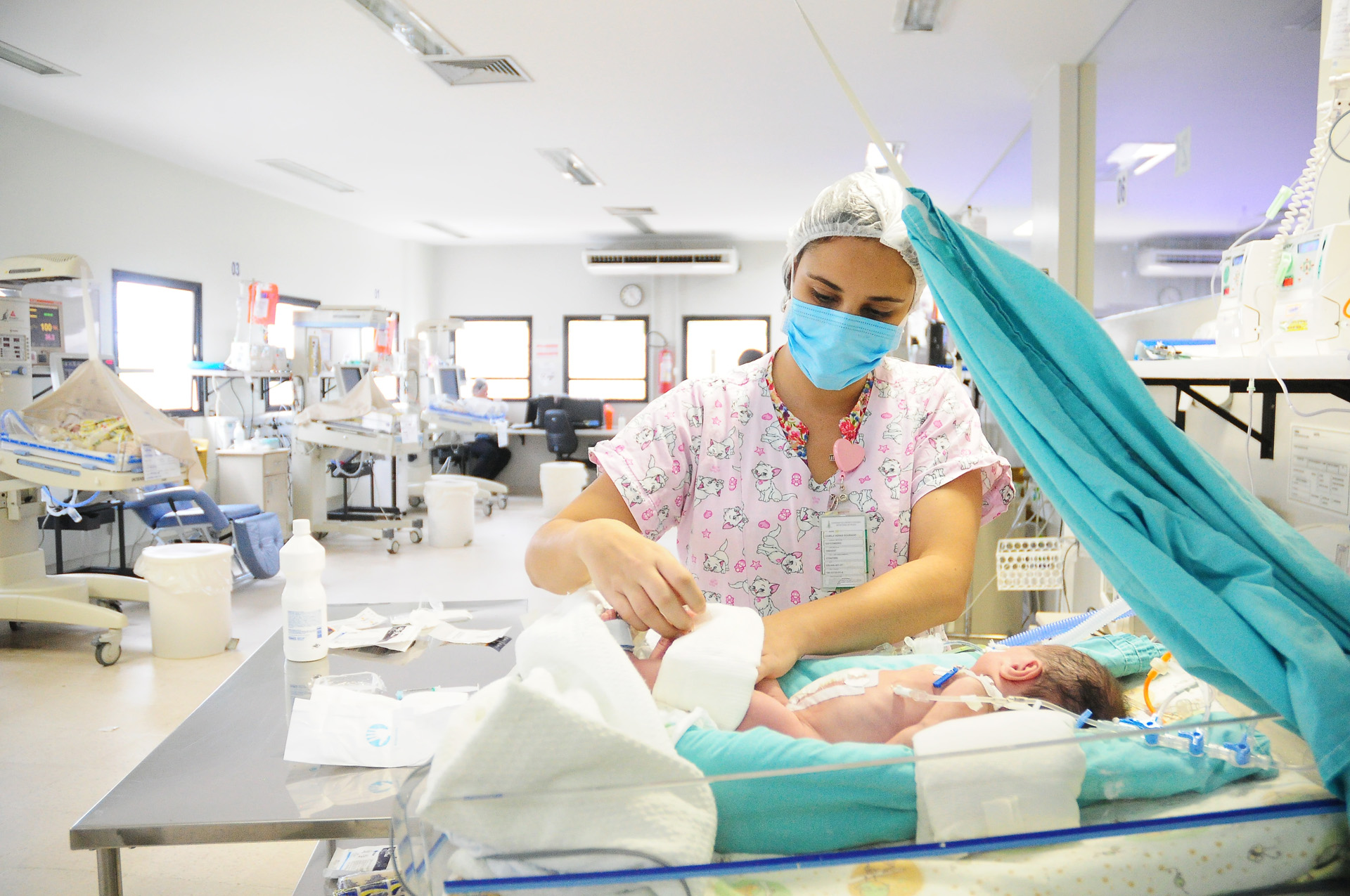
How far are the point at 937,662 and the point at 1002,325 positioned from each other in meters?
0.49

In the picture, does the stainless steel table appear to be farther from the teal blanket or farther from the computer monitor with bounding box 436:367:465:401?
the computer monitor with bounding box 436:367:465:401

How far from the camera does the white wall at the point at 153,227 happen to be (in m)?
4.98

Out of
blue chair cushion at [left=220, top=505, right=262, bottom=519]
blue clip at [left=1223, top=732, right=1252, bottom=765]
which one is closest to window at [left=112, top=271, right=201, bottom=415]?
blue chair cushion at [left=220, top=505, right=262, bottom=519]

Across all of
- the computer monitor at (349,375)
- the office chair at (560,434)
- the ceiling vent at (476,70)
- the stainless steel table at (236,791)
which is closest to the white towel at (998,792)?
the stainless steel table at (236,791)

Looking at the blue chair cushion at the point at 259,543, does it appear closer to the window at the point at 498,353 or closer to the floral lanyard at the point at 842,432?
the floral lanyard at the point at 842,432

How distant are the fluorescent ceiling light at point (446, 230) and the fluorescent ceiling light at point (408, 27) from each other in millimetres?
4593

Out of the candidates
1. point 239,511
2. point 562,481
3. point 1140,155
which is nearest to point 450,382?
point 562,481

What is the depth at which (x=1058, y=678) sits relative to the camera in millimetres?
955

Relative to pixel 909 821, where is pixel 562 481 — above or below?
below

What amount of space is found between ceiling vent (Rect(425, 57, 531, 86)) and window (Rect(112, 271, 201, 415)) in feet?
9.98

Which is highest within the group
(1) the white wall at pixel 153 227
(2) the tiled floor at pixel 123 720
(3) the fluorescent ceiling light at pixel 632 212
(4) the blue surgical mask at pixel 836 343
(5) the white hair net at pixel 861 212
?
(3) the fluorescent ceiling light at pixel 632 212

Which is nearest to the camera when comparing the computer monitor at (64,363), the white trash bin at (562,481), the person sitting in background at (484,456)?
the computer monitor at (64,363)

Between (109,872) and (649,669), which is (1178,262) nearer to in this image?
(649,669)

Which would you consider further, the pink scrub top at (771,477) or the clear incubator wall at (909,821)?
the pink scrub top at (771,477)
